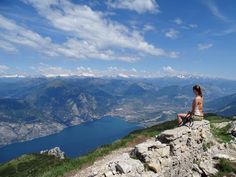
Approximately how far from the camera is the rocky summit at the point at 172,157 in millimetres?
18109

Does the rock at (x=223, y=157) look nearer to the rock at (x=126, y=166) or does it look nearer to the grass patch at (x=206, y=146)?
the grass patch at (x=206, y=146)

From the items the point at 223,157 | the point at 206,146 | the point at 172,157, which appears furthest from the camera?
the point at 206,146

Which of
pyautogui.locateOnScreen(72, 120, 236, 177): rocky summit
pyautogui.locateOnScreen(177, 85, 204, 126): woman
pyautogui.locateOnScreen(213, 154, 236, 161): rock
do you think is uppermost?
pyautogui.locateOnScreen(177, 85, 204, 126): woman

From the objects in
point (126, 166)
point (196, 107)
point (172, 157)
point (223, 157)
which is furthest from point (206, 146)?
point (126, 166)

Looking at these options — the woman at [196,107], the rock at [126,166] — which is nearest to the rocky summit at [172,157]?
the rock at [126,166]

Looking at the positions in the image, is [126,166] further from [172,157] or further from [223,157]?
[223,157]

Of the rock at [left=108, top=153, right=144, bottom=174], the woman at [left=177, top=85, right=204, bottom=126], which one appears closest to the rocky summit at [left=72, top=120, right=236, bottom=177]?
the rock at [left=108, top=153, right=144, bottom=174]

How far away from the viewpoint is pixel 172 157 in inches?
787

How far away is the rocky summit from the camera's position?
18.1 meters

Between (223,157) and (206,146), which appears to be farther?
(206,146)

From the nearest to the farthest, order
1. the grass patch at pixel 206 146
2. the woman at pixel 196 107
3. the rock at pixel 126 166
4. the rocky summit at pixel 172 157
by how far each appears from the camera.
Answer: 1. the rock at pixel 126 166
2. the rocky summit at pixel 172 157
3. the woman at pixel 196 107
4. the grass patch at pixel 206 146

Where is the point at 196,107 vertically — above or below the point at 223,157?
above

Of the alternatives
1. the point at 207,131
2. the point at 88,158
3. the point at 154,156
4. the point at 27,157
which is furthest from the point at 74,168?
the point at 27,157

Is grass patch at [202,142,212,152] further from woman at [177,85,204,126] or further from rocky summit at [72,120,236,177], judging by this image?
woman at [177,85,204,126]
